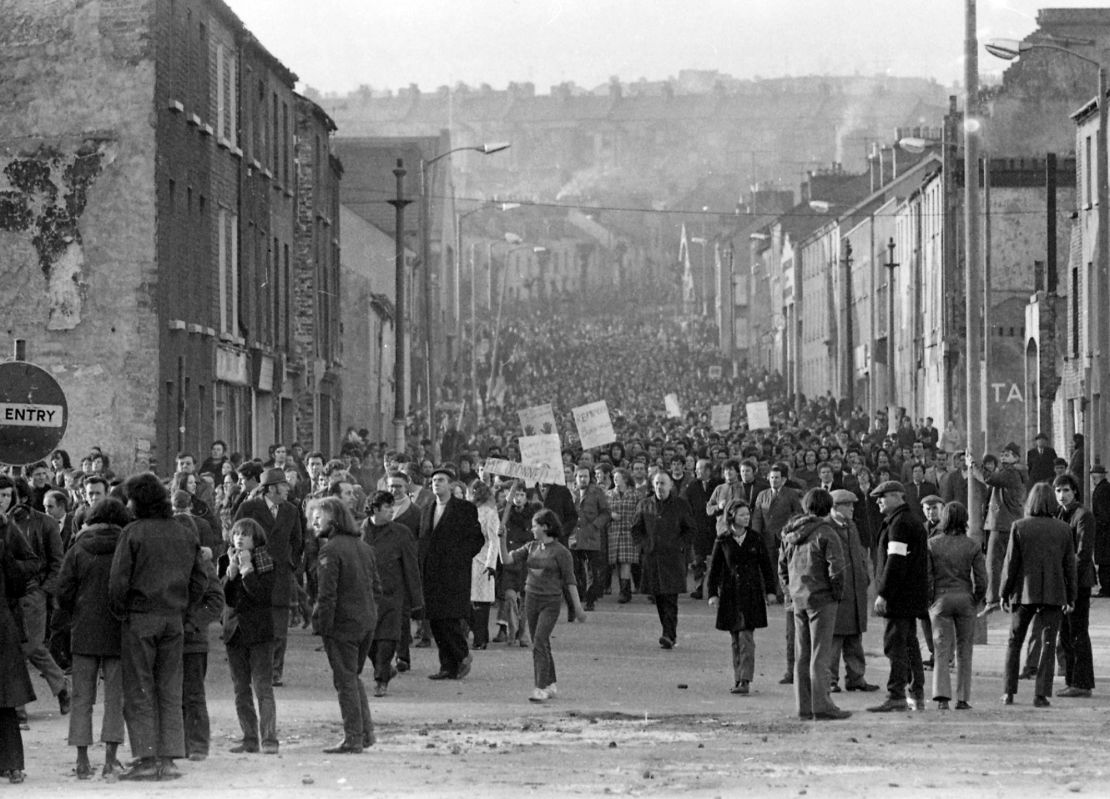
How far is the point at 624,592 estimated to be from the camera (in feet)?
97.8

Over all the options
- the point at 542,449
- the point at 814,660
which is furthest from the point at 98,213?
the point at 814,660

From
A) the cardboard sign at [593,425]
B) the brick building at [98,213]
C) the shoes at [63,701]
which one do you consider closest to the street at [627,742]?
the shoes at [63,701]

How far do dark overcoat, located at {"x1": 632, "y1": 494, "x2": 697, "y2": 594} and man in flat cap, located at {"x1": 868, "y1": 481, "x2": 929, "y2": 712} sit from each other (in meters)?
5.96

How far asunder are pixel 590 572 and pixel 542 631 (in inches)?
438

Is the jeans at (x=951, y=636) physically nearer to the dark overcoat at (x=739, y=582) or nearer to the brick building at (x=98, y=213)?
the dark overcoat at (x=739, y=582)

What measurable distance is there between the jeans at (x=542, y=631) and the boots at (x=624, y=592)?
10.9 meters

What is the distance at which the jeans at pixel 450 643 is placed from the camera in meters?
19.8

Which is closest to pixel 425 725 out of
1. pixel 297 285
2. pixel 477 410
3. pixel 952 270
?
pixel 297 285

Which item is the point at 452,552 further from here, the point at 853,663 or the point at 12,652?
the point at 12,652

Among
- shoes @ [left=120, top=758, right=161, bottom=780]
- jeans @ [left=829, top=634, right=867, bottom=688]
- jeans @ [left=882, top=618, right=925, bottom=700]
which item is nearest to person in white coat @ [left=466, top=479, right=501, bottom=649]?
jeans @ [left=829, top=634, right=867, bottom=688]

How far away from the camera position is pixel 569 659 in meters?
21.7

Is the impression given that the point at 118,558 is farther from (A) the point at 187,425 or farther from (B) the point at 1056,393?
(B) the point at 1056,393

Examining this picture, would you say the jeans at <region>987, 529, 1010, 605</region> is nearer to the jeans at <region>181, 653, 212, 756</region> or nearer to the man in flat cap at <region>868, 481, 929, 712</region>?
the man in flat cap at <region>868, 481, 929, 712</region>

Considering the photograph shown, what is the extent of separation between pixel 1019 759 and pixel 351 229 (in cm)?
5667
